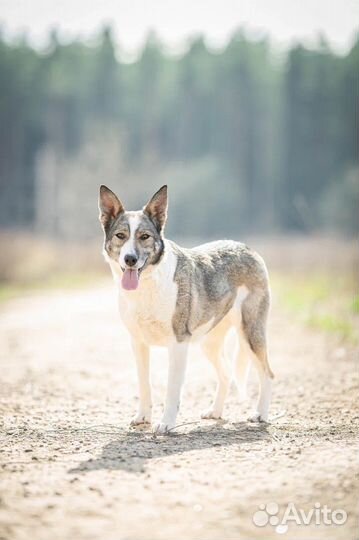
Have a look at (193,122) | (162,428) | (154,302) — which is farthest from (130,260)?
(193,122)

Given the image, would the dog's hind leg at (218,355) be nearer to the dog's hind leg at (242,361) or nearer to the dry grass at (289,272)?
the dog's hind leg at (242,361)

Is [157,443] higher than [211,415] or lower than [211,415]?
higher

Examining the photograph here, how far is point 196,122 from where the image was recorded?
50531 mm

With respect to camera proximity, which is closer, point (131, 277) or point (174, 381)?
point (131, 277)

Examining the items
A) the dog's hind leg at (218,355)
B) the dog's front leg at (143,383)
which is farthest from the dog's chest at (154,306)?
the dog's hind leg at (218,355)

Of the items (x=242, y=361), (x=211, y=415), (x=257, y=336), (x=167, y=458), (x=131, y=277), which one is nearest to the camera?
(x=167, y=458)

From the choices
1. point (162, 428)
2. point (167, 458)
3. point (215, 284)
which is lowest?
point (162, 428)

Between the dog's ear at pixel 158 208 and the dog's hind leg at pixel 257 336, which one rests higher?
the dog's ear at pixel 158 208

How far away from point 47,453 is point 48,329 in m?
8.44

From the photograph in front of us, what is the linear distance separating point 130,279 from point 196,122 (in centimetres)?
4624

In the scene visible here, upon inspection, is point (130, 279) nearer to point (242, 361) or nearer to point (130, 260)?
point (130, 260)

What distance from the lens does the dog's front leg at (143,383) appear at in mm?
6117

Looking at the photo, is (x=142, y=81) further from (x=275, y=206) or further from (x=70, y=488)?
(x=70, y=488)

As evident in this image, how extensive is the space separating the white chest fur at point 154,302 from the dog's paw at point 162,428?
2.23 ft
